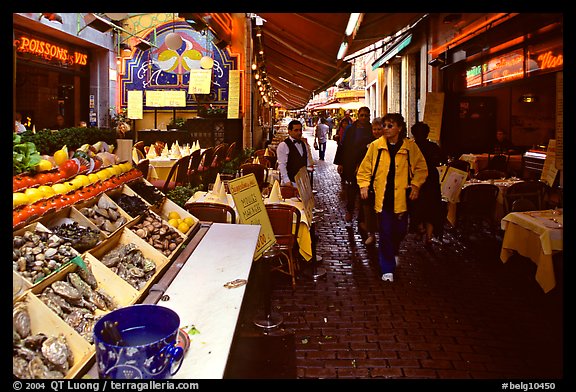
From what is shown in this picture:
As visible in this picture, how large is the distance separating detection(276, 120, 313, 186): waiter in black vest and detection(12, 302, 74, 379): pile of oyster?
5.53 meters

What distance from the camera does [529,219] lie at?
5426 millimetres

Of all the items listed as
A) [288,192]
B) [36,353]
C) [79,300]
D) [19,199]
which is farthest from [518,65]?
[36,353]

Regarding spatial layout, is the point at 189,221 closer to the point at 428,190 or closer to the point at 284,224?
the point at 284,224

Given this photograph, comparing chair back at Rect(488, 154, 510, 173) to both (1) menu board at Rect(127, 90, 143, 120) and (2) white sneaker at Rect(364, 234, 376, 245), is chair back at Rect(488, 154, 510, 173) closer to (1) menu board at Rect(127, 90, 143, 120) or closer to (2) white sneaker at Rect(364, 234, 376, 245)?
(2) white sneaker at Rect(364, 234, 376, 245)

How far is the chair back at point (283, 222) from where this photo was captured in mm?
5500

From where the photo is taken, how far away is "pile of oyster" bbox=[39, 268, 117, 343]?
2.03 m

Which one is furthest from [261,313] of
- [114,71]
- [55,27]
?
[114,71]

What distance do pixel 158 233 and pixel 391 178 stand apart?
3.43m

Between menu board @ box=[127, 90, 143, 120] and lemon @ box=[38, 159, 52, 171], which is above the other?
menu board @ box=[127, 90, 143, 120]

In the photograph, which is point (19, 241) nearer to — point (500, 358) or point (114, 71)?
point (500, 358)

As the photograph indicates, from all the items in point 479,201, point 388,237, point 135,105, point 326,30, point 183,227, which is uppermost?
point 326,30

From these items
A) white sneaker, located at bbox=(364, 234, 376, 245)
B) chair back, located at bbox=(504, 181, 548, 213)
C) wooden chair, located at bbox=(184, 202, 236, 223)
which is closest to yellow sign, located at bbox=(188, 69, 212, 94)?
white sneaker, located at bbox=(364, 234, 376, 245)

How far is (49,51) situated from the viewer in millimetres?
14562

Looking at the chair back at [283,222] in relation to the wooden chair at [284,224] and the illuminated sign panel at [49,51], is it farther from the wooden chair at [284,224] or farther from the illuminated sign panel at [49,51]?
the illuminated sign panel at [49,51]
